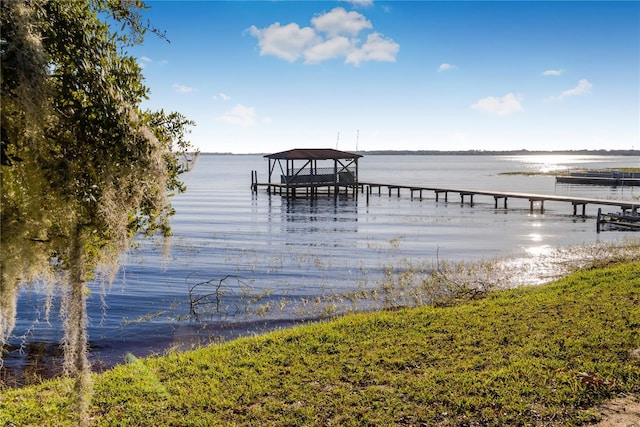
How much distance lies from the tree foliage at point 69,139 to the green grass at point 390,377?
2.54 m

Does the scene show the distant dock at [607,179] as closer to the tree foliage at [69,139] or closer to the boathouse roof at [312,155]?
the boathouse roof at [312,155]

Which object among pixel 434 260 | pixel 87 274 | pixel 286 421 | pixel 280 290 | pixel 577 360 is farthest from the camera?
pixel 434 260

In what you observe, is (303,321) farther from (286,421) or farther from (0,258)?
(0,258)

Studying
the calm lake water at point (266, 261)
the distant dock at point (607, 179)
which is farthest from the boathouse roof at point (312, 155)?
the distant dock at point (607, 179)

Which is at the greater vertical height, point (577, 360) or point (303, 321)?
point (577, 360)

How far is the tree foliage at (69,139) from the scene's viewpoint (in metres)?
4.12

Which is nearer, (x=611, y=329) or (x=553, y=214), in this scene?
(x=611, y=329)

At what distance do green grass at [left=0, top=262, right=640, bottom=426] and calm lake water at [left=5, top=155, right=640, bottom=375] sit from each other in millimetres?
1854

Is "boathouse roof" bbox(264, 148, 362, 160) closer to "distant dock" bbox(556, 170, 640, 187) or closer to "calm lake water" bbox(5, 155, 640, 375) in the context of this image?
"calm lake water" bbox(5, 155, 640, 375)

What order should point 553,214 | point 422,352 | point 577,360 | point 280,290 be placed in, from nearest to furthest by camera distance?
point 577,360 → point 422,352 → point 280,290 → point 553,214

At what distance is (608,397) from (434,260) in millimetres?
15161

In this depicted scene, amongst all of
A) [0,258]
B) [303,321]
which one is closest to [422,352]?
[303,321]

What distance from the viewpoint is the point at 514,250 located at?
79.4ft

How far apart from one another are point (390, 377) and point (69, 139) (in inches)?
217
